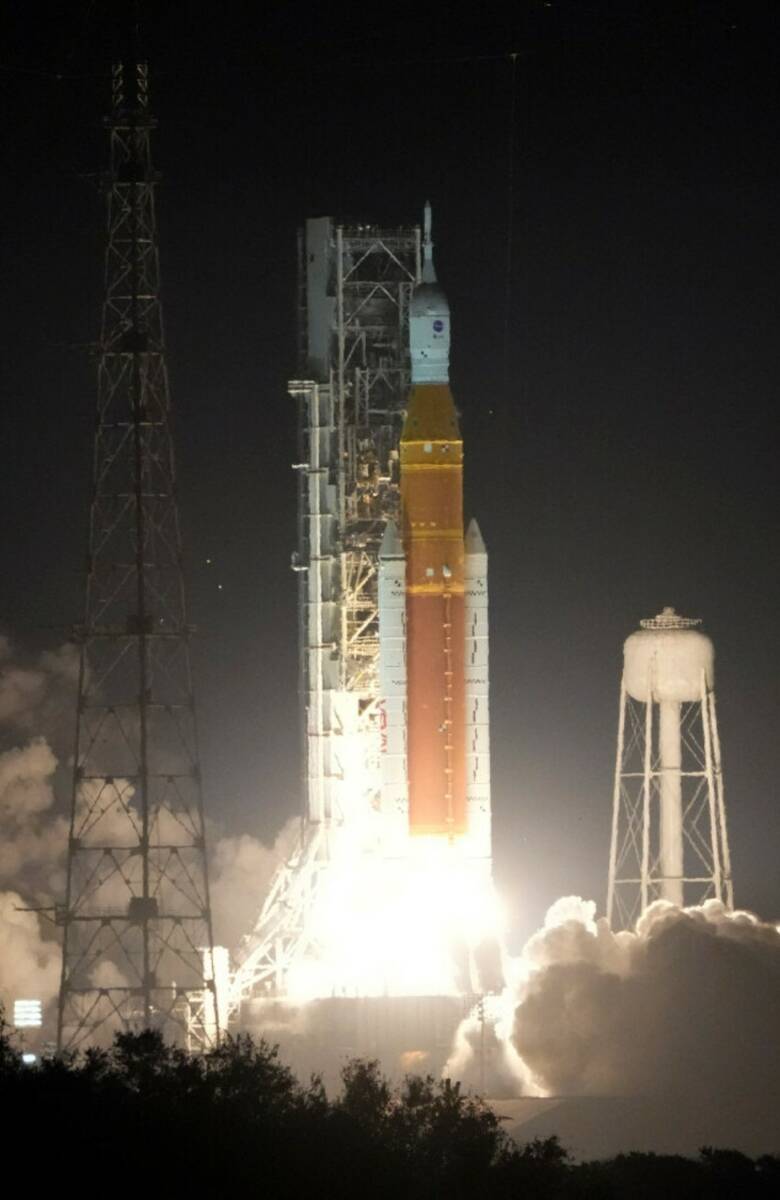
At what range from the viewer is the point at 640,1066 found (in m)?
77.6

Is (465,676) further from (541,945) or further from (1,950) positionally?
(1,950)

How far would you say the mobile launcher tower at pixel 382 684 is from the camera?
78500 mm

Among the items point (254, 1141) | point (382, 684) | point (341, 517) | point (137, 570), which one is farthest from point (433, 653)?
point (254, 1141)

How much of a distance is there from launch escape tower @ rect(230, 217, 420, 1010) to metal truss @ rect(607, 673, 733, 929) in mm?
5261

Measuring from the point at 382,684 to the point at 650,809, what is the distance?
503 inches

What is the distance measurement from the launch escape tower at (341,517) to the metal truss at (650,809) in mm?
5261

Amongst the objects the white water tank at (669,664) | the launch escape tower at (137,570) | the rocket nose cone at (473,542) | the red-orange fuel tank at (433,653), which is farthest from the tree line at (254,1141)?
the white water tank at (669,664)

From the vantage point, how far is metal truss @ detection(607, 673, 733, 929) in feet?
270

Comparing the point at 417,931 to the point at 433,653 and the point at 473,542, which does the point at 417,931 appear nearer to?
the point at 433,653

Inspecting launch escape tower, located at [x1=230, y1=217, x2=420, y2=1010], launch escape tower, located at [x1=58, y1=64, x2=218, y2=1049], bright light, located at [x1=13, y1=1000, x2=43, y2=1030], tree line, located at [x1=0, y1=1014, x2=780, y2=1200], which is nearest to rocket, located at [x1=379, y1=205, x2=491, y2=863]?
launch escape tower, located at [x1=230, y1=217, x2=420, y2=1010]

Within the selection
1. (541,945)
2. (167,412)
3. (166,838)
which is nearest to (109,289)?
(167,412)

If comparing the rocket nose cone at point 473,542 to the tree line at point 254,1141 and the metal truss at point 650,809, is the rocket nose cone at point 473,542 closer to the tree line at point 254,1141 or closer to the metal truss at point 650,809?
the metal truss at point 650,809

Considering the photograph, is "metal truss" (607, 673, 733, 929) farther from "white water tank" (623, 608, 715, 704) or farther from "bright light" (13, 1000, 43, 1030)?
"bright light" (13, 1000, 43, 1030)

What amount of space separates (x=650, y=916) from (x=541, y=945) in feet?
6.81
